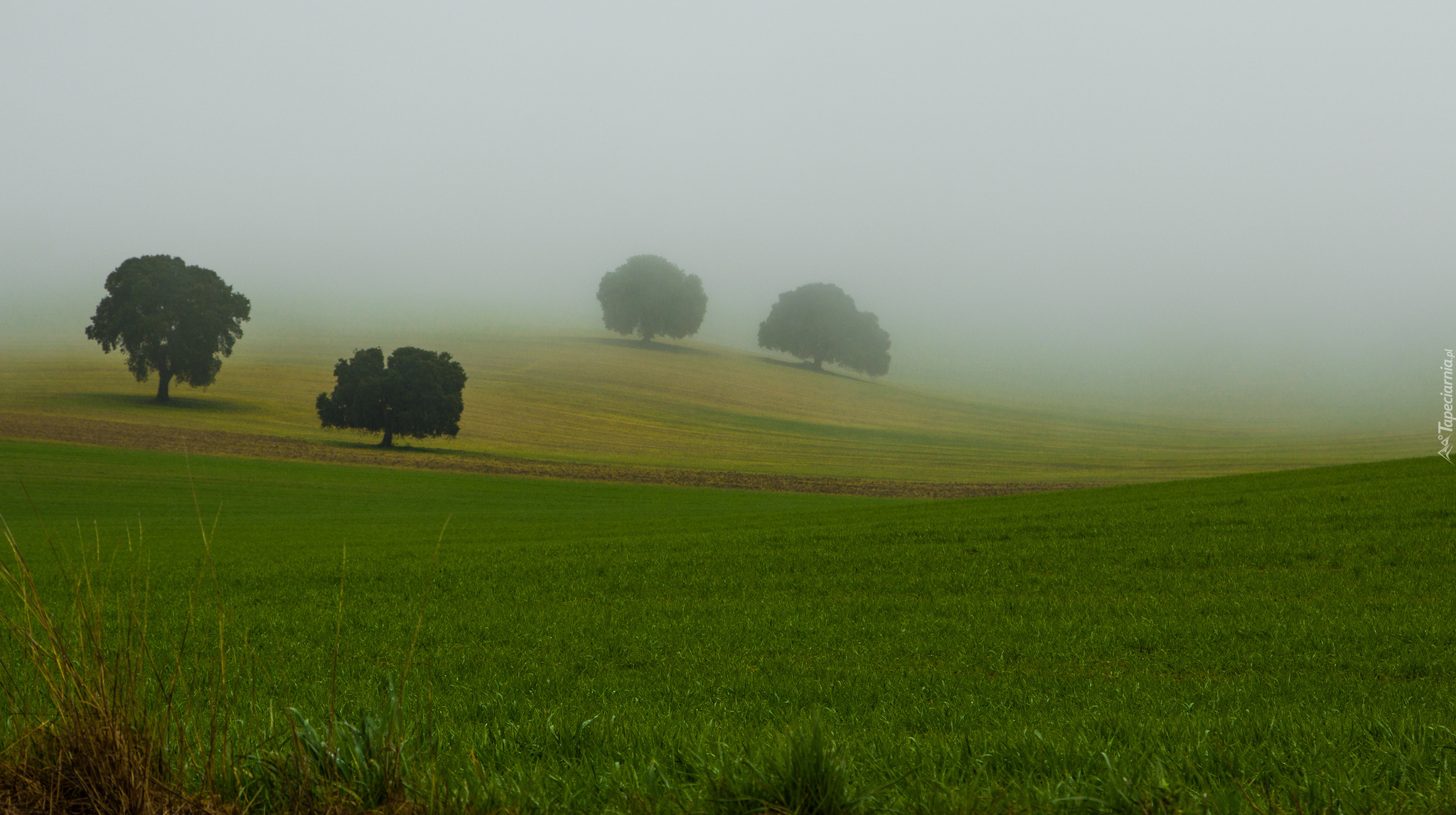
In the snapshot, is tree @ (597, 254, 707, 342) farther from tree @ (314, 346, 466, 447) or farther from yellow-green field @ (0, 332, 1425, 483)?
tree @ (314, 346, 466, 447)

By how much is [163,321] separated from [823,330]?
98.4m

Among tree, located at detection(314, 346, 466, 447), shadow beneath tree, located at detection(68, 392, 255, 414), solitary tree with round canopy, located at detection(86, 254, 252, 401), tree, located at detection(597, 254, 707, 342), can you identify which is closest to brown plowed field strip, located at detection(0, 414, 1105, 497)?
tree, located at detection(314, 346, 466, 447)

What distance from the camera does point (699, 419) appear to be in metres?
90.7

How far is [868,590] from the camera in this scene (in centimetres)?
1459

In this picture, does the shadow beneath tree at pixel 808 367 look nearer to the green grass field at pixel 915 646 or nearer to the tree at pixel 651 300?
the tree at pixel 651 300

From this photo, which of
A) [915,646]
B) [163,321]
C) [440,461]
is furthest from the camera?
[163,321]

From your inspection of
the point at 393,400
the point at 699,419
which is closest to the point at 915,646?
the point at 393,400

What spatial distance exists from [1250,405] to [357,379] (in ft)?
441

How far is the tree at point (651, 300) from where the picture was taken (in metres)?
145

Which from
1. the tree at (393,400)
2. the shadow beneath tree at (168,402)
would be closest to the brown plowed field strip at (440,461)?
the tree at (393,400)

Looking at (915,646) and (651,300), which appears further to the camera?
(651,300)

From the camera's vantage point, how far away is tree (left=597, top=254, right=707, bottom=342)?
145 m

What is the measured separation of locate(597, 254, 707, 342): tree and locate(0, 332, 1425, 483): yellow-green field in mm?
12037

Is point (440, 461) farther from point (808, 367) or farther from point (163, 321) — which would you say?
point (808, 367)
